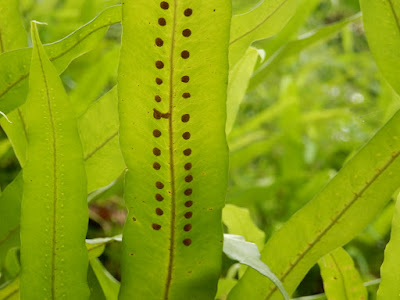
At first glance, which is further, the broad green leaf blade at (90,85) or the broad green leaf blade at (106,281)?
the broad green leaf blade at (90,85)

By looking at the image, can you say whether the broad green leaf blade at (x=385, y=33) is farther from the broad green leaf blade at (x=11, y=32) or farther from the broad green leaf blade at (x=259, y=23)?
the broad green leaf blade at (x=11, y=32)

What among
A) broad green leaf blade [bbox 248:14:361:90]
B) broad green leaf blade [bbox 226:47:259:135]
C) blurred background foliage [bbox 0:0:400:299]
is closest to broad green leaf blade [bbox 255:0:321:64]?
blurred background foliage [bbox 0:0:400:299]

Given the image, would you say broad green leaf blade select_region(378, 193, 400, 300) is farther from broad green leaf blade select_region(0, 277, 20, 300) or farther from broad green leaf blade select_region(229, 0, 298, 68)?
broad green leaf blade select_region(0, 277, 20, 300)

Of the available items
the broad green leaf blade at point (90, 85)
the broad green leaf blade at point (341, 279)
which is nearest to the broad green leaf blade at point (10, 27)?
the broad green leaf blade at point (341, 279)

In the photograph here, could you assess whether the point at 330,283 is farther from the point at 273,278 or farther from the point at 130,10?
the point at 130,10

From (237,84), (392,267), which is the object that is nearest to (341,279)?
(392,267)

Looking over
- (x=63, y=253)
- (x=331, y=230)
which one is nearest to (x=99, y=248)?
(x=63, y=253)

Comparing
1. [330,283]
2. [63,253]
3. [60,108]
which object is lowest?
[330,283]
